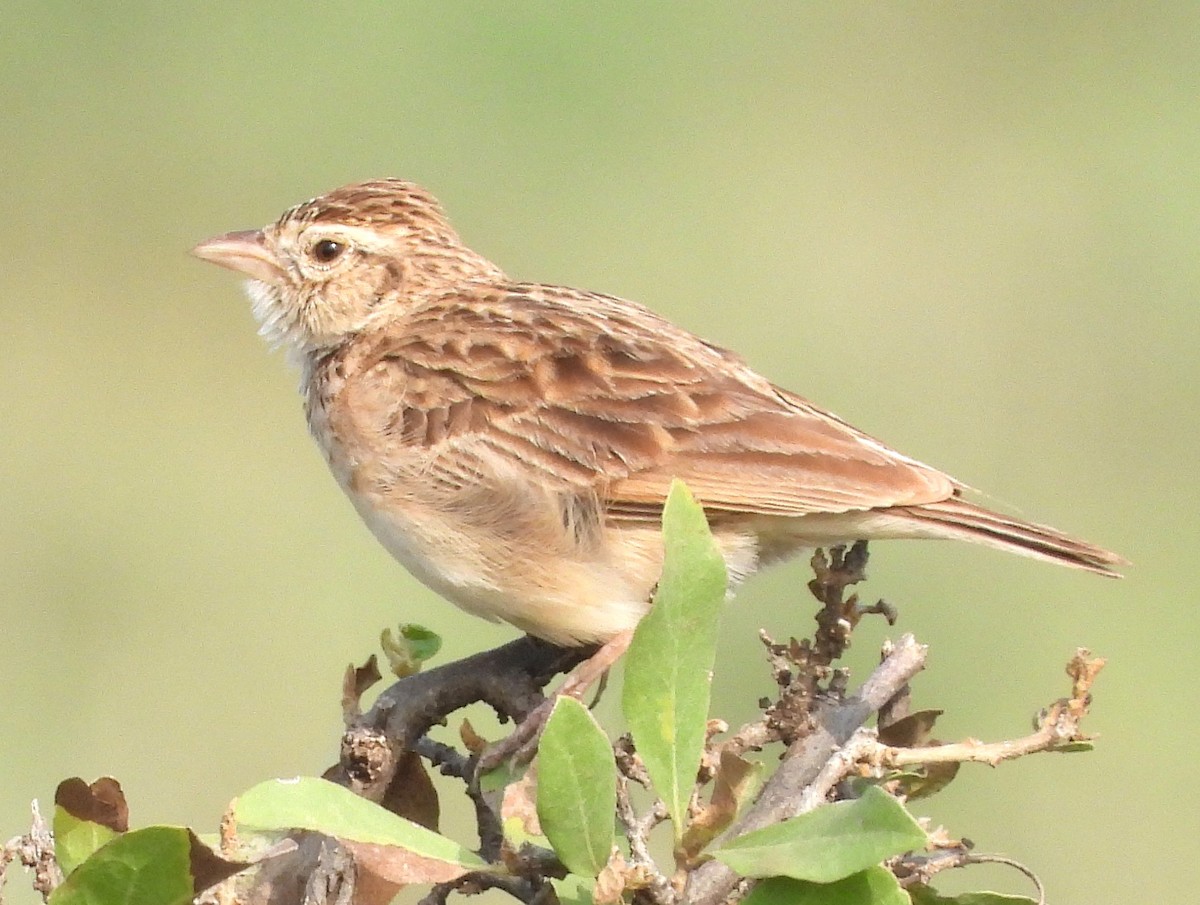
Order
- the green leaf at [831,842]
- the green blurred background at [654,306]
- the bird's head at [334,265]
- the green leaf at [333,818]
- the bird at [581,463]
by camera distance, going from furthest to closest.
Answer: the green blurred background at [654,306], the bird's head at [334,265], the bird at [581,463], the green leaf at [333,818], the green leaf at [831,842]

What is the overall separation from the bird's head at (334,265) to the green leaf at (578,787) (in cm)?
310

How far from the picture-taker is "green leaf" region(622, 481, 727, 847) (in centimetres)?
213

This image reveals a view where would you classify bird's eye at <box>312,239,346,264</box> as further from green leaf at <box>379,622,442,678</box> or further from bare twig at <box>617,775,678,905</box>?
bare twig at <box>617,775,678,905</box>

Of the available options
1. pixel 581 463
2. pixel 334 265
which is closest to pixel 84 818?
pixel 581 463

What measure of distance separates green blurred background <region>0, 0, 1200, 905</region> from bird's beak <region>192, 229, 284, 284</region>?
1.62 metres

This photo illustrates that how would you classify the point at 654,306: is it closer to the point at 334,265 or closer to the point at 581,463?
the point at 334,265

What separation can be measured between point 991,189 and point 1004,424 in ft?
8.72

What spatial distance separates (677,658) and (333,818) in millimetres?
405

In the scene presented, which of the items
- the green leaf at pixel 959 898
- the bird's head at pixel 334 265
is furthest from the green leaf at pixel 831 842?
the bird's head at pixel 334 265

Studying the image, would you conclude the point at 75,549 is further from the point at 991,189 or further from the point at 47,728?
the point at 991,189

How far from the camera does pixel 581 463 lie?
4078 mm

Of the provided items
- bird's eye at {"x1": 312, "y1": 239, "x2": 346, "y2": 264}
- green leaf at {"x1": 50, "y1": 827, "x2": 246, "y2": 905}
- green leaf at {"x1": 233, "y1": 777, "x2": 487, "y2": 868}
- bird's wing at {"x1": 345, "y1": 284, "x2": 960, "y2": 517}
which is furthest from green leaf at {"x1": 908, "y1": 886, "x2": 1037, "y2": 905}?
bird's eye at {"x1": 312, "y1": 239, "x2": 346, "y2": 264}

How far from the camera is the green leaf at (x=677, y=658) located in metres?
2.13

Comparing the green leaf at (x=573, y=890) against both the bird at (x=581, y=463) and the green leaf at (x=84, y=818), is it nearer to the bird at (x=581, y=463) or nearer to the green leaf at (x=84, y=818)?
the green leaf at (x=84, y=818)
